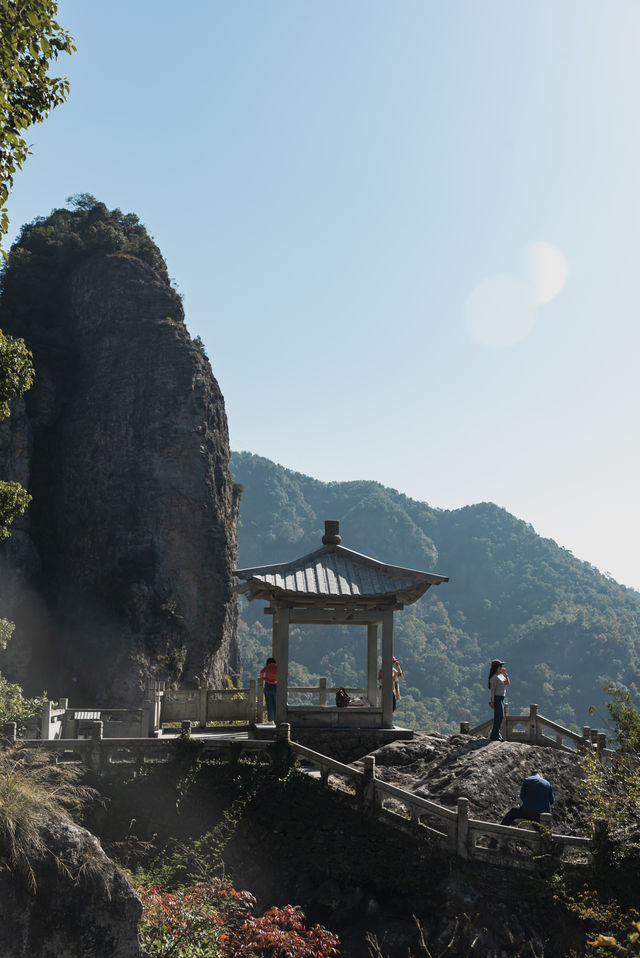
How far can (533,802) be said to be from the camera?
10719 millimetres

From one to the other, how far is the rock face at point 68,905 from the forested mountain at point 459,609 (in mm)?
78119

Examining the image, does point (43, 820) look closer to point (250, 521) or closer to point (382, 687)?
point (382, 687)

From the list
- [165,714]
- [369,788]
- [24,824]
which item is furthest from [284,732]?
[24,824]

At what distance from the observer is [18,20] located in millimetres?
7477

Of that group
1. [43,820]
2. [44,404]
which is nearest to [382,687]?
[43,820]

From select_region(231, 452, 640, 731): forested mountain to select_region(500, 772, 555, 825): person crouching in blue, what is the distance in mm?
72934

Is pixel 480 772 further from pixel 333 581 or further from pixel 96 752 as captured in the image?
pixel 96 752

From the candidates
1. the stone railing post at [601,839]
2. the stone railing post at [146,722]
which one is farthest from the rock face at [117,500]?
the stone railing post at [601,839]

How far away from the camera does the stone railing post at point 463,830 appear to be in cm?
1038

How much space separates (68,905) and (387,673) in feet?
30.0

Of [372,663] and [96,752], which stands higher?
[372,663]

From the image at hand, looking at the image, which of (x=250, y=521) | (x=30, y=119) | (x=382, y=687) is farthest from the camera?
(x=250, y=521)

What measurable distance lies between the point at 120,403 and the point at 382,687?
2890 centimetres

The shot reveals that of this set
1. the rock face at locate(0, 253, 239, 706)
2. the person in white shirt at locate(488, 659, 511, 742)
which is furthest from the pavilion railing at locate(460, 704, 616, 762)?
the rock face at locate(0, 253, 239, 706)
